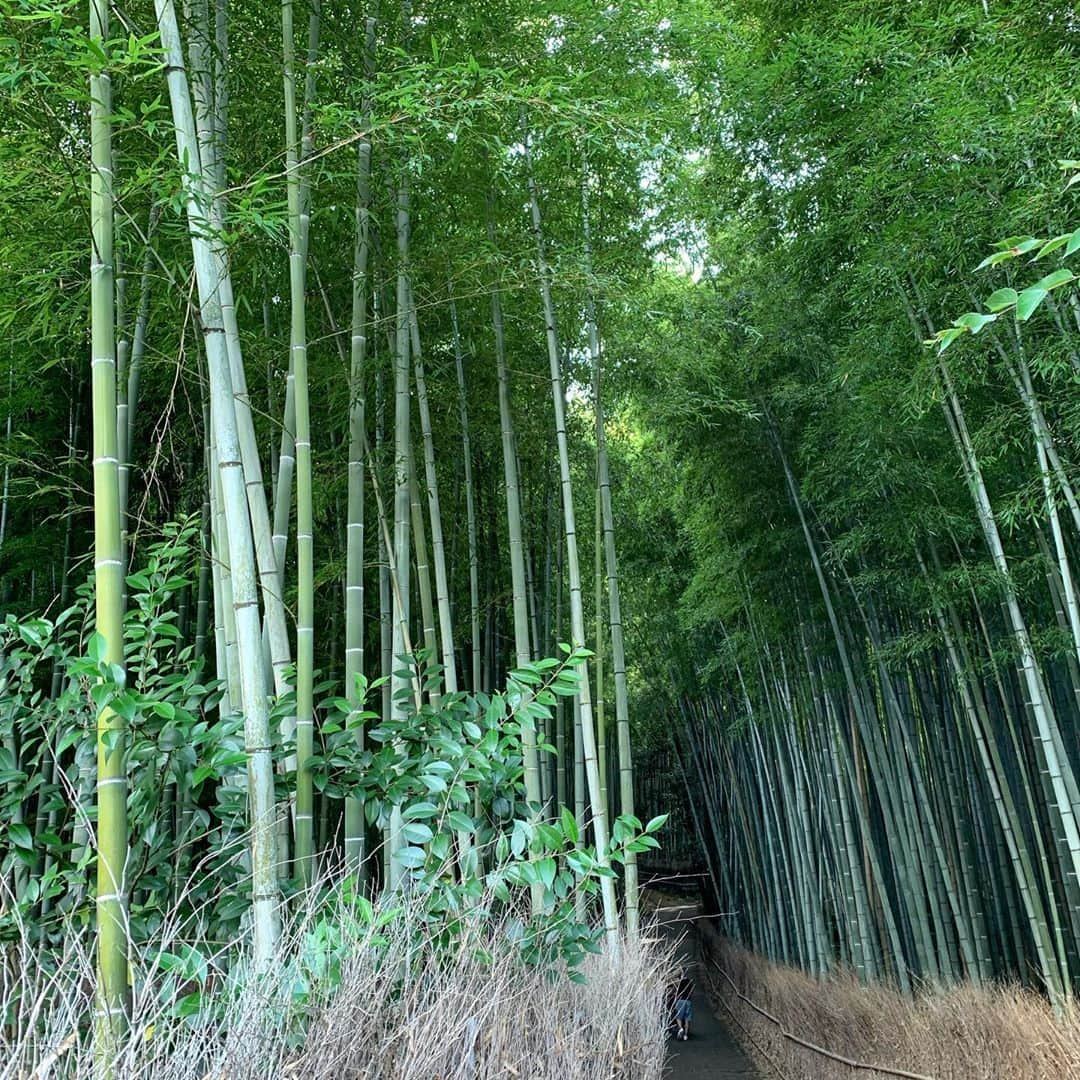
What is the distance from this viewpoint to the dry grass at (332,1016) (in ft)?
3.96

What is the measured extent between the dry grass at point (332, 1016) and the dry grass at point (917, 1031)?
1837 millimetres

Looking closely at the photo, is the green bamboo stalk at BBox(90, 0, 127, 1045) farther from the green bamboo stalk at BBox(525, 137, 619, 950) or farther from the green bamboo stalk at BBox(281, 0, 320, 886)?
the green bamboo stalk at BBox(525, 137, 619, 950)

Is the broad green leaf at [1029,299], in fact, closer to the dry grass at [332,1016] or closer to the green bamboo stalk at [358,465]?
the dry grass at [332,1016]

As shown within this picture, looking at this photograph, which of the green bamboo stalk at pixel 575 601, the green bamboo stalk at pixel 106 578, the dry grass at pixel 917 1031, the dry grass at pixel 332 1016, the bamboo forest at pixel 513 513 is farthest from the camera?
the green bamboo stalk at pixel 575 601

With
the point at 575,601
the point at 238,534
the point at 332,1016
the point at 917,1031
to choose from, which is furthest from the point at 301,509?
the point at 917,1031

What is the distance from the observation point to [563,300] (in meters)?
4.62

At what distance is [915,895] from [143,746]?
15.0 ft

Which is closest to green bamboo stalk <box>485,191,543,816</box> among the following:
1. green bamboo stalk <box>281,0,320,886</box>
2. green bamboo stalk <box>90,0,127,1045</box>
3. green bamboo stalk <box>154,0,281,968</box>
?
green bamboo stalk <box>281,0,320,886</box>

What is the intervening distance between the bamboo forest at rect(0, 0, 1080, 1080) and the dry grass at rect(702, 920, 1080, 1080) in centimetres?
4

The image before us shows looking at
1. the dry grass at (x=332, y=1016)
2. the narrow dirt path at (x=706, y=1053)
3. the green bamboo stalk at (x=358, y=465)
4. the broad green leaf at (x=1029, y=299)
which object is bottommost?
the narrow dirt path at (x=706, y=1053)

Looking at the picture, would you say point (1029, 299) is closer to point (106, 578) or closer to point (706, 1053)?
point (106, 578)

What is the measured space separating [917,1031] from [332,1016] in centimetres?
A: 362

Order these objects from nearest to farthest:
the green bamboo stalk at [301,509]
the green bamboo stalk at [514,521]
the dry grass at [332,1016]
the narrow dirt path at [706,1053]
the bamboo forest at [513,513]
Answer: the dry grass at [332,1016] → the bamboo forest at [513,513] → the green bamboo stalk at [301,509] → the green bamboo stalk at [514,521] → the narrow dirt path at [706,1053]

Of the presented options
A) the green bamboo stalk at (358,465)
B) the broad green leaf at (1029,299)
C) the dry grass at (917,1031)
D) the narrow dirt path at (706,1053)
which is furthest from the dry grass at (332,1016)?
the narrow dirt path at (706,1053)
